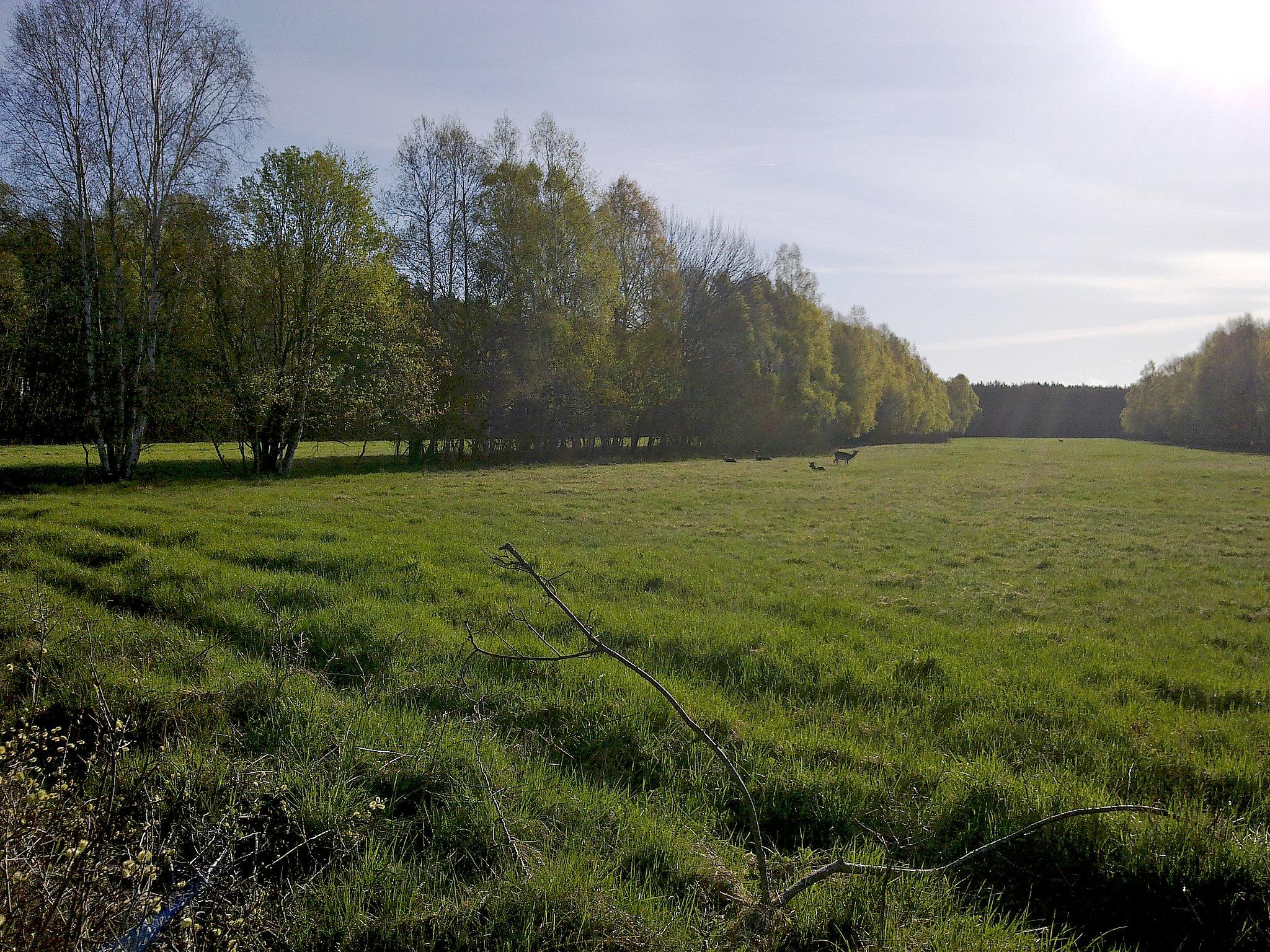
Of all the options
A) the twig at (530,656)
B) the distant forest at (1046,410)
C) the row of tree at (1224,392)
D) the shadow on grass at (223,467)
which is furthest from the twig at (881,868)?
the distant forest at (1046,410)

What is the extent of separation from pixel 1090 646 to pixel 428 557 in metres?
9.68

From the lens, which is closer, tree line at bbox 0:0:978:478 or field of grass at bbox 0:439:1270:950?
field of grass at bbox 0:439:1270:950

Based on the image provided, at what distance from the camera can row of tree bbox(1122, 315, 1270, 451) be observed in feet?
215

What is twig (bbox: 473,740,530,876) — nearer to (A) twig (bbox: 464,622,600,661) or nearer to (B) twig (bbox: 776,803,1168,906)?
(A) twig (bbox: 464,622,600,661)

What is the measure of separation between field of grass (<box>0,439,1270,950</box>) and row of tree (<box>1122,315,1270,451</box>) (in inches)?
2810

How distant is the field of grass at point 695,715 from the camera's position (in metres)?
3.43

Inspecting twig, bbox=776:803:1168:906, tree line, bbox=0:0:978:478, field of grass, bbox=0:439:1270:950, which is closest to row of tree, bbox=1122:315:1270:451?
tree line, bbox=0:0:978:478

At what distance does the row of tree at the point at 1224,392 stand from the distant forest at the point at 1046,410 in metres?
67.4

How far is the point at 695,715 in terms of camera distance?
5707 mm

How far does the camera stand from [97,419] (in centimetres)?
2100

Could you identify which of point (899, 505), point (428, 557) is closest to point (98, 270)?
point (428, 557)

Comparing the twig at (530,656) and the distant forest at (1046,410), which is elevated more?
the distant forest at (1046,410)

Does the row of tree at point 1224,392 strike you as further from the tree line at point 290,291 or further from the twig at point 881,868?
the twig at point 881,868

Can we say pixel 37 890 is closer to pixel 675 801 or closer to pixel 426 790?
pixel 426 790
